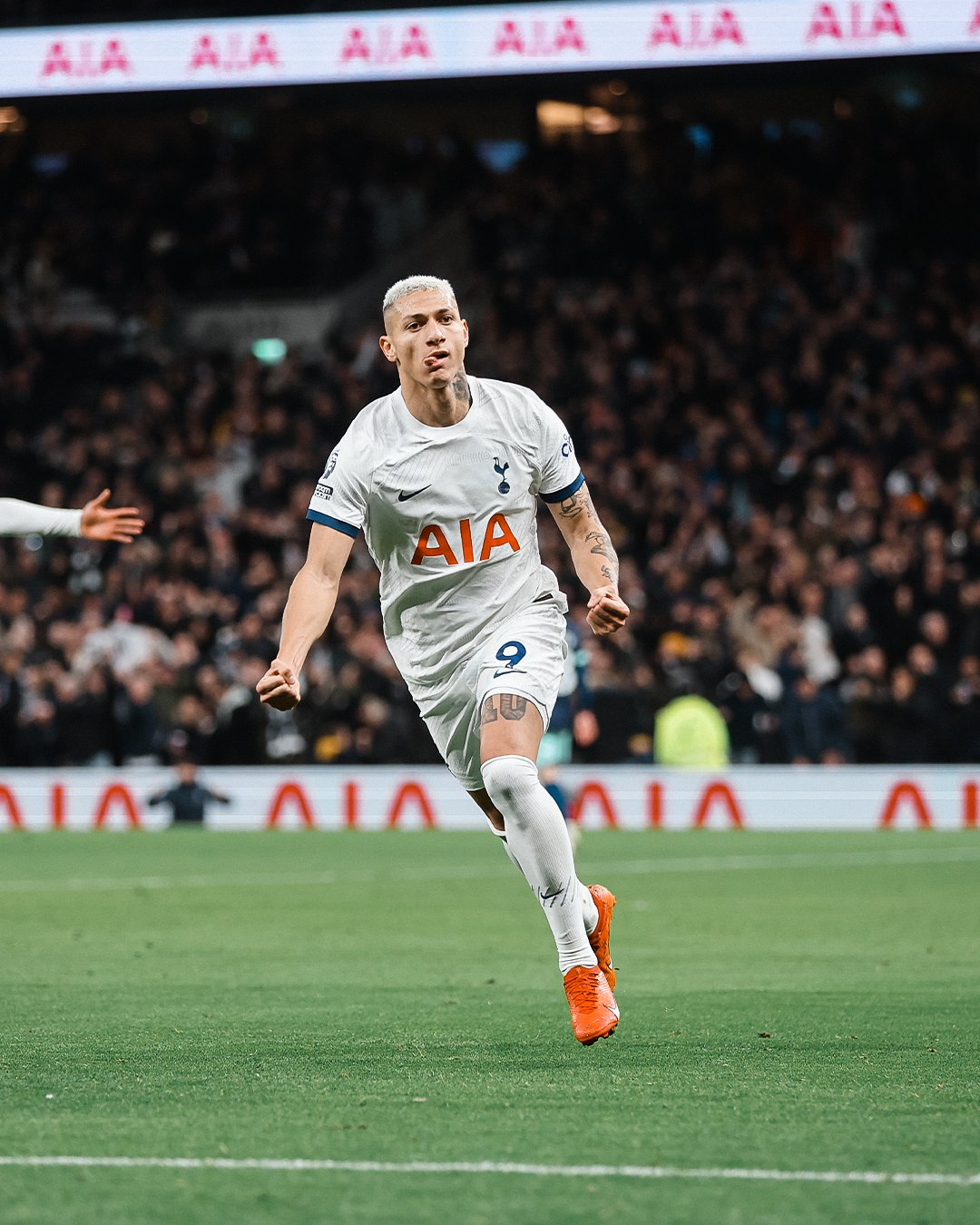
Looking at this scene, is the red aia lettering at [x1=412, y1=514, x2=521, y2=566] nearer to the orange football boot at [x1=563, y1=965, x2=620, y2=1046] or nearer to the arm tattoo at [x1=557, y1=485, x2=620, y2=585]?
the arm tattoo at [x1=557, y1=485, x2=620, y2=585]

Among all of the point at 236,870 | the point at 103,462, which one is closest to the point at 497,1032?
the point at 236,870

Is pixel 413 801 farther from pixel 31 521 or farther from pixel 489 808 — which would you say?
pixel 489 808

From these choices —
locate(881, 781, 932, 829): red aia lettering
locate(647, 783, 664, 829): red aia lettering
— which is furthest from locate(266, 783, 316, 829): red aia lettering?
locate(881, 781, 932, 829): red aia lettering

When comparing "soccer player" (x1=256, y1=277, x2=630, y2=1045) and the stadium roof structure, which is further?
the stadium roof structure

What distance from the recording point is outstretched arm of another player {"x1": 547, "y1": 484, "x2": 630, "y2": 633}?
686 cm

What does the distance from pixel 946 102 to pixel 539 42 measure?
10.5m

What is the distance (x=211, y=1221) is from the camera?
4430 millimetres

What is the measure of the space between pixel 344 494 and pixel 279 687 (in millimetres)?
974

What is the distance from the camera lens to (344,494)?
7.21 metres

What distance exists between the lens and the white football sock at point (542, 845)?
6859mm

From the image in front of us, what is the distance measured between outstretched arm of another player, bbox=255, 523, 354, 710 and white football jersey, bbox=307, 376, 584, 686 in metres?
0.07

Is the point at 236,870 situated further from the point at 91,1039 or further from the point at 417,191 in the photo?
the point at 417,191

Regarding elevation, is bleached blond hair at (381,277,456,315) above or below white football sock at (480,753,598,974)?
above

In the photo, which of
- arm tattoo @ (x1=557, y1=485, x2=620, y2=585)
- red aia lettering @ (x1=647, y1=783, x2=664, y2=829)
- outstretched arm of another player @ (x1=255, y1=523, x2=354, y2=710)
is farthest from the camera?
red aia lettering @ (x1=647, y1=783, x2=664, y2=829)
